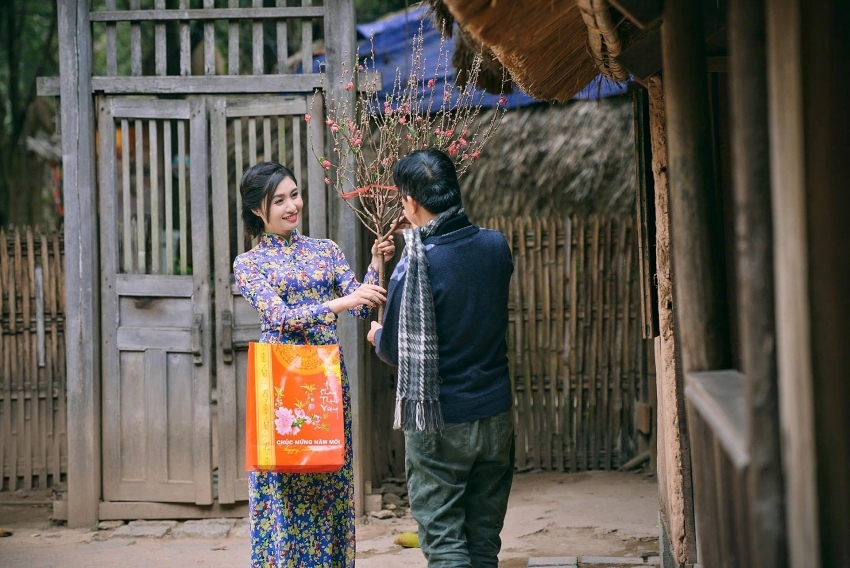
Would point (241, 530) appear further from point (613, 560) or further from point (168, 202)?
point (613, 560)

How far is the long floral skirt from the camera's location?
4.13 meters

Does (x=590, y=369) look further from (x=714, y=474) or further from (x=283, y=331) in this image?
(x=714, y=474)

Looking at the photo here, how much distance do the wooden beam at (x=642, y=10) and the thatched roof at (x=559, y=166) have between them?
5043mm

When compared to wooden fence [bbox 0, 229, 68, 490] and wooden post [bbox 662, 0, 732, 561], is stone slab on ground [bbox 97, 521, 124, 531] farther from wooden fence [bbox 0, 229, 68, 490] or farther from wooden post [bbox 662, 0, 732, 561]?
wooden post [bbox 662, 0, 732, 561]

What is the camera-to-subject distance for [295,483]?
13.6 ft

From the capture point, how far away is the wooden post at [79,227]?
243 inches

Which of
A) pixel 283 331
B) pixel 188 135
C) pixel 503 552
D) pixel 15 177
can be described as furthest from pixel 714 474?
pixel 15 177

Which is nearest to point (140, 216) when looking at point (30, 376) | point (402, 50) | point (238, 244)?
point (238, 244)

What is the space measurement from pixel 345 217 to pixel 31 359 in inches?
121

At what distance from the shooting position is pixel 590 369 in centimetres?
769

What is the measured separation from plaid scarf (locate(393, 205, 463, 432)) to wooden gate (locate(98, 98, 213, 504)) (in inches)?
125

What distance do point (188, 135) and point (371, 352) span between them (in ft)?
6.39

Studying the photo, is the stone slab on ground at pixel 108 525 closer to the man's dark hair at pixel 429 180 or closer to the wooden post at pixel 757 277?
the man's dark hair at pixel 429 180

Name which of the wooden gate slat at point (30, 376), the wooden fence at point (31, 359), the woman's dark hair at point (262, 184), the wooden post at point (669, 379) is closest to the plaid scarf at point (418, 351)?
the woman's dark hair at point (262, 184)
